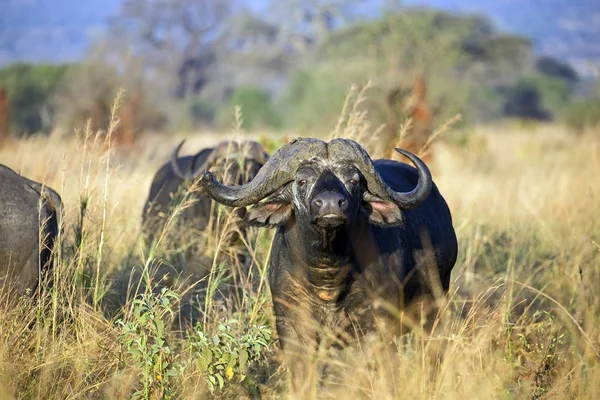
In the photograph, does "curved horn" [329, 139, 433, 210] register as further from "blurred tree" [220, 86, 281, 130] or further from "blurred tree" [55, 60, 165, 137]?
"blurred tree" [220, 86, 281, 130]

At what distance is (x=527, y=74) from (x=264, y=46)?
71.9 feet

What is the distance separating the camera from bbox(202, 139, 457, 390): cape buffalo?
4.34 m

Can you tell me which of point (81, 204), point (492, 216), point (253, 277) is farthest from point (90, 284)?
point (492, 216)

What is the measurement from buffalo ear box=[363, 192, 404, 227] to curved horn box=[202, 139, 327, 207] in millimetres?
412

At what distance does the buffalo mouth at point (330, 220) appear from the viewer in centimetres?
400

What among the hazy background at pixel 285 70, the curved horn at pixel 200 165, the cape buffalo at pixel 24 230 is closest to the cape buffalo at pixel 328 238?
the cape buffalo at pixel 24 230

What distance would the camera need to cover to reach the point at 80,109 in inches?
818

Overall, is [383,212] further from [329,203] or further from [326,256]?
[329,203]

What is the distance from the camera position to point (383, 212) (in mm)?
4547

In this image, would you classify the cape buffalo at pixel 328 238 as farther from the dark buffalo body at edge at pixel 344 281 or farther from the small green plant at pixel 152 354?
the small green plant at pixel 152 354

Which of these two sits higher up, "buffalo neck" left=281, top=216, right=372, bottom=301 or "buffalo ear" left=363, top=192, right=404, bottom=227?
"buffalo ear" left=363, top=192, right=404, bottom=227

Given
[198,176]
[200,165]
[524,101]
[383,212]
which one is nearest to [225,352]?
[383,212]

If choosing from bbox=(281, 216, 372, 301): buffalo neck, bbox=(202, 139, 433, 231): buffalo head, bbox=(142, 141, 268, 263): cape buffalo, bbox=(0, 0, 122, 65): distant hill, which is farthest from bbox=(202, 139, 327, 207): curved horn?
bbox=(0, 0, 122, 65): distant hill

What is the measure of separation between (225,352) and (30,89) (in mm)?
30121
